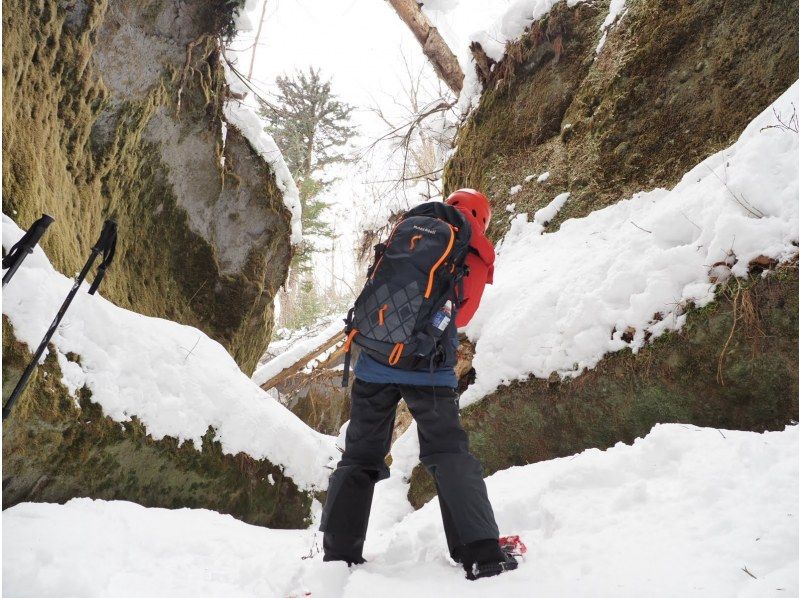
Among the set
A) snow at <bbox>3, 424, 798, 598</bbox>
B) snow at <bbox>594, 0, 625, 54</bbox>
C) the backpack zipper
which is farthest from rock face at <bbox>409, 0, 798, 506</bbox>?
the backpack zipper

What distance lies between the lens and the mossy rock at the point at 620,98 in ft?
13.9

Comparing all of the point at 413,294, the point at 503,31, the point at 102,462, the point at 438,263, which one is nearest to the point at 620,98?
the point at 503,31

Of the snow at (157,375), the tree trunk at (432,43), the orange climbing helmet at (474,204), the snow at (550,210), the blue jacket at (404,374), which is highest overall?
the tree trunk at (432,43)

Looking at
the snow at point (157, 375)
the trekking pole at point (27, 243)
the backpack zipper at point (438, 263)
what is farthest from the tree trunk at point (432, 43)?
the trekking pole at point (27, 243)

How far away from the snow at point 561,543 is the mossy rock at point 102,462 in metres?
0.18

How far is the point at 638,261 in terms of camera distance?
370cm

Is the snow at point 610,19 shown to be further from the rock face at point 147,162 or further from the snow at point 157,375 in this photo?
the snow at point 157,375

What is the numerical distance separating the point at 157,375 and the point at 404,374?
2.31 m

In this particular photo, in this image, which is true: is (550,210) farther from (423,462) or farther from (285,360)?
(285,360)

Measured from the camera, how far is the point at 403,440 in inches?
208

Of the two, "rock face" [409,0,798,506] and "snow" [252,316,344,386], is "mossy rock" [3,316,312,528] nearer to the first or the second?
"rock face" [409,0,798,506]

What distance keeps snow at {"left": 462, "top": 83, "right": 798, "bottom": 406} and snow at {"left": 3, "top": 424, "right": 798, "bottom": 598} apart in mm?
928

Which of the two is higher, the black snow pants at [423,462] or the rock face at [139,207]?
the rock face at [139,207]

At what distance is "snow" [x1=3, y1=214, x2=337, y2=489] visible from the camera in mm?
2850
